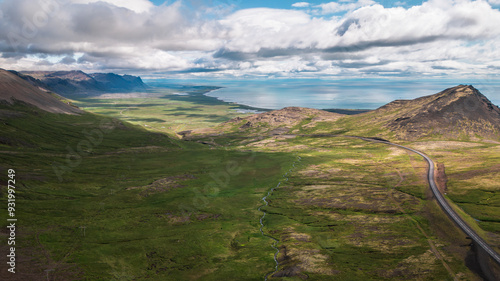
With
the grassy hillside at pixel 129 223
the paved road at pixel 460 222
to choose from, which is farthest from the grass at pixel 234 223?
the paved road at pixel 460 222

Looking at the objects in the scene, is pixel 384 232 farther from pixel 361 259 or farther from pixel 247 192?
pixel 247 192

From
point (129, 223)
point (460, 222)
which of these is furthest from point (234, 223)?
point (460, 222)

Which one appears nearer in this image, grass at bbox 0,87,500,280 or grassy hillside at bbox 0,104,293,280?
grass at bbox 0,87,500,280

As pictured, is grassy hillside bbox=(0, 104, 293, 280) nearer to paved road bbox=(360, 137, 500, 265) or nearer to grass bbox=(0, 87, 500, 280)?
grass bbox=(0, 87, 500, 280)

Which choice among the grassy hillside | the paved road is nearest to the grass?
the grassy hillside

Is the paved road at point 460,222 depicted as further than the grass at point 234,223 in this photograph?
Yes

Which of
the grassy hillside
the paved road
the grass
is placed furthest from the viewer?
the paved road

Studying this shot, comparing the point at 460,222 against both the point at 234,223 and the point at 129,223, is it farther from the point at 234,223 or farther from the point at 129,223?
the point at 129,223

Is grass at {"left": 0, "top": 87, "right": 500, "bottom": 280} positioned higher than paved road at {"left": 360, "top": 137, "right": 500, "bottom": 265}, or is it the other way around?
paved road at {"left": 360, "top": 137, "right": 500, "bottom": 265}

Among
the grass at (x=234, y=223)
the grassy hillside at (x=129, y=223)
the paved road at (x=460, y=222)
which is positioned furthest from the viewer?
the paved road at (x=460, y=222)

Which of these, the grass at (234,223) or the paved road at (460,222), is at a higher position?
the paved road at (460,222)

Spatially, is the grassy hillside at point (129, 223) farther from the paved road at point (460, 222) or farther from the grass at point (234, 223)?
the paved road at point (460, 222)

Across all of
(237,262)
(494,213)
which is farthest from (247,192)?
(494,213)
